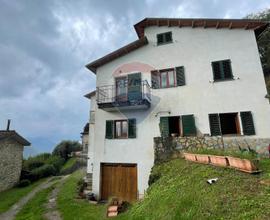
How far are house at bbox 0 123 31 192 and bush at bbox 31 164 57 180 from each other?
2.88 metres

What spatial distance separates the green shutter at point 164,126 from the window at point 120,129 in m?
2.04

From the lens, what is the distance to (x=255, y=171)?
20.3 feet

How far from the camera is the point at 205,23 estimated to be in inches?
538

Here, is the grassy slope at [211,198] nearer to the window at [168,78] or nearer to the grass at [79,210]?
the grass at [79,210]

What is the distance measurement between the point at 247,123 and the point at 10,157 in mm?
23374

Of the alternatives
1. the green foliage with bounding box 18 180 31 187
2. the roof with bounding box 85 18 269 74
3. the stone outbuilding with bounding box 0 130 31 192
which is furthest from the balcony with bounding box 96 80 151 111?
the green foliage with bounding box 18 180 31 187

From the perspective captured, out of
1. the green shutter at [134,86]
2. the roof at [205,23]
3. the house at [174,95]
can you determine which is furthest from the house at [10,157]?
the roof at [205,23]

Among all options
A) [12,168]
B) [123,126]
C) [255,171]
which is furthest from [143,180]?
[12,168]

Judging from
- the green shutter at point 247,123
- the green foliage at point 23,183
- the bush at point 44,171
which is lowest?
the green foliage at point 23,183

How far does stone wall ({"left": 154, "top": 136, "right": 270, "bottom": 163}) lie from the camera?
10.9m

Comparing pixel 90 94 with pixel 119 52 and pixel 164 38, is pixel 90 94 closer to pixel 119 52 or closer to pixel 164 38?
pixel 119 52

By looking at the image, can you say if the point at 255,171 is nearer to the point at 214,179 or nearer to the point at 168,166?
the point at 214,179

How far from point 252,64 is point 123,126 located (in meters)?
10.1

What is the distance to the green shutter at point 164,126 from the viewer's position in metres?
12.9
